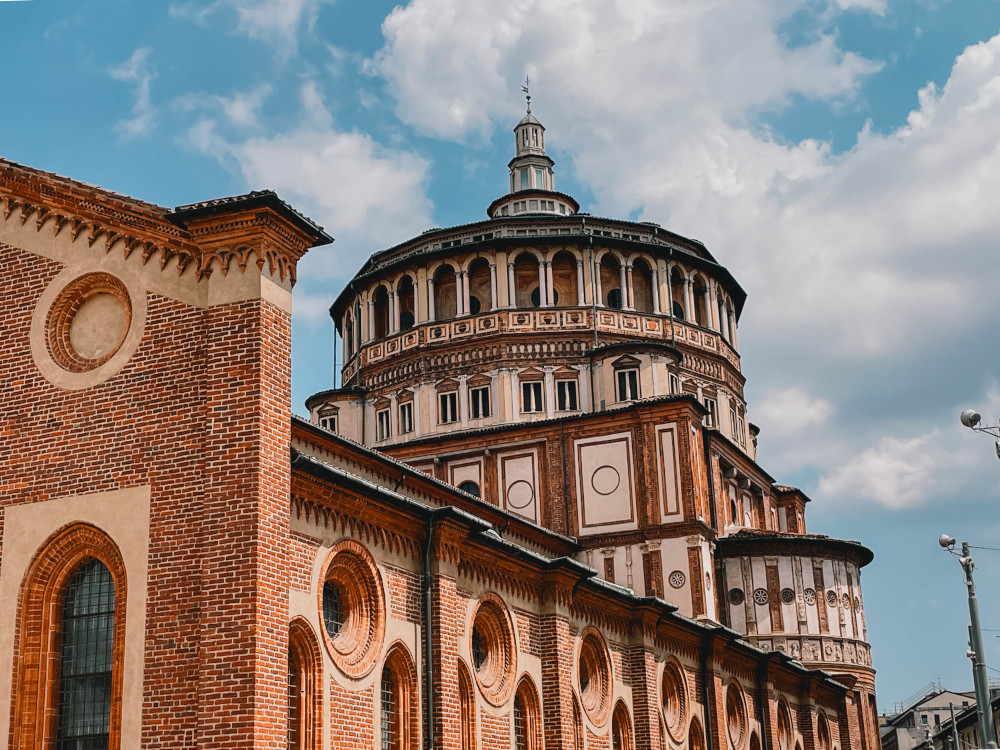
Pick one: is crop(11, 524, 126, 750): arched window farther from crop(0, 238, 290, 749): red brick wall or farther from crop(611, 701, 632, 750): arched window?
crop(611, 701, 632, 750): arched window

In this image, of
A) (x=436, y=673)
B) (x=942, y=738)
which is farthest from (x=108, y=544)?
(x=942, y=738)

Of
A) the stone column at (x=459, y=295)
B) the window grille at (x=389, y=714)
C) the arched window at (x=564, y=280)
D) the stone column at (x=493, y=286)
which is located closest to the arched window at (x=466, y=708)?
the window grille at (x=389, y=714)

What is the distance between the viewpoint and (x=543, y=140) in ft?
195

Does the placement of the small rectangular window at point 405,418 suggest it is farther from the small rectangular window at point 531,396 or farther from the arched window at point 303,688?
the arched window at point 303,688

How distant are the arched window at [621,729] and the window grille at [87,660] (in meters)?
14.1

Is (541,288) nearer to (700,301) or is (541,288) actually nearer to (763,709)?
(700,301)

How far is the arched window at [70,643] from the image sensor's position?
52.9 feet

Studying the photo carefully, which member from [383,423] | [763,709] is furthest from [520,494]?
[763,709]

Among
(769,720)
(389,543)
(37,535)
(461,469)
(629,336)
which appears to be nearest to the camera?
(37,535)

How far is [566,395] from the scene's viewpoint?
46.1 metres

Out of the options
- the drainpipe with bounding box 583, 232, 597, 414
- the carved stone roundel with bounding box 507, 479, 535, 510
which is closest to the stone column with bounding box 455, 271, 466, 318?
the drainpipe with bounding box 583, 232, 597, 414

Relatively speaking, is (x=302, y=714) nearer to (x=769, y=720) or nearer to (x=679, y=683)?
(x=679, y=683)

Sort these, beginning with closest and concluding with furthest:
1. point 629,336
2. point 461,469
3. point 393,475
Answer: point 393,475 < point 461,469 < point 629,336

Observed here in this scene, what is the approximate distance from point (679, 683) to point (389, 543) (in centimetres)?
1369
